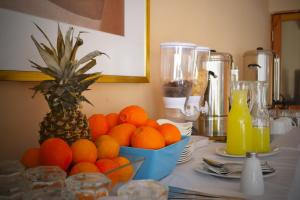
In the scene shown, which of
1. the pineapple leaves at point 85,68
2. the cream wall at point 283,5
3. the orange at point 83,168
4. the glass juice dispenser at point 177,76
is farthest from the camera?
the cream wall at point 283,5

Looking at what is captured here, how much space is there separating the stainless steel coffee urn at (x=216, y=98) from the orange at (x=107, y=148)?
2.27 feet

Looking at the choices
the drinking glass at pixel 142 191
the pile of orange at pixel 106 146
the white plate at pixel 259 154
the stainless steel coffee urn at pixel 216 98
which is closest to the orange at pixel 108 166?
the pile of orange at pixel 106 146

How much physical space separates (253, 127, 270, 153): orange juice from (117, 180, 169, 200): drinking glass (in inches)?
23.1

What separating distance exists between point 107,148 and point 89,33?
1.27ft

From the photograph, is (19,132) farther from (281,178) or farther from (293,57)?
(293,57)

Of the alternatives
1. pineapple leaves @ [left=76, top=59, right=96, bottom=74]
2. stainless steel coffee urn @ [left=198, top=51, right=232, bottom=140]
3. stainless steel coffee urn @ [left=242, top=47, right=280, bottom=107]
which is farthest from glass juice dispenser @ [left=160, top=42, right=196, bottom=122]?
stainless steel coffee urn @ [left=242, top=47, right=280, bottom=107]

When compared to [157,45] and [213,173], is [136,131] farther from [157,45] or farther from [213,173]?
[157,45]

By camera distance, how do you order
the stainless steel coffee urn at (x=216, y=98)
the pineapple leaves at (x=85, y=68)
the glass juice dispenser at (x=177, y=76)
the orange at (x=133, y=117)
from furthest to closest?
1. the stainless steel coffee urn at (x=216, y=98)
2. the glass juice dispenser at (x=177, y=76)
3. the orange at (x=133, y=117)
4. the pineapple leaves at (x=85, y=68)

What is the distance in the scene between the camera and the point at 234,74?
1582 millimetres

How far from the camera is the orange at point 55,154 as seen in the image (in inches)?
19.8

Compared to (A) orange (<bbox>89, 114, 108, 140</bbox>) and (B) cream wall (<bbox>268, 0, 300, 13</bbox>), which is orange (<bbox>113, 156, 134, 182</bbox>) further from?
(B) cream wall (<bbox>268, 0, 300, 13</bbox>)

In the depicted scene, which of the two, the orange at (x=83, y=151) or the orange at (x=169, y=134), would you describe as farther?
the orange at (x=169, y=134)

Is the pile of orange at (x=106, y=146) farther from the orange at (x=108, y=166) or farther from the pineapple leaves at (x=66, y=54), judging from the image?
the pineapple leaves at (x=66, y=54)

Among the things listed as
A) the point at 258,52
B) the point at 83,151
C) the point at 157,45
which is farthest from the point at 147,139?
the point at 258,52
